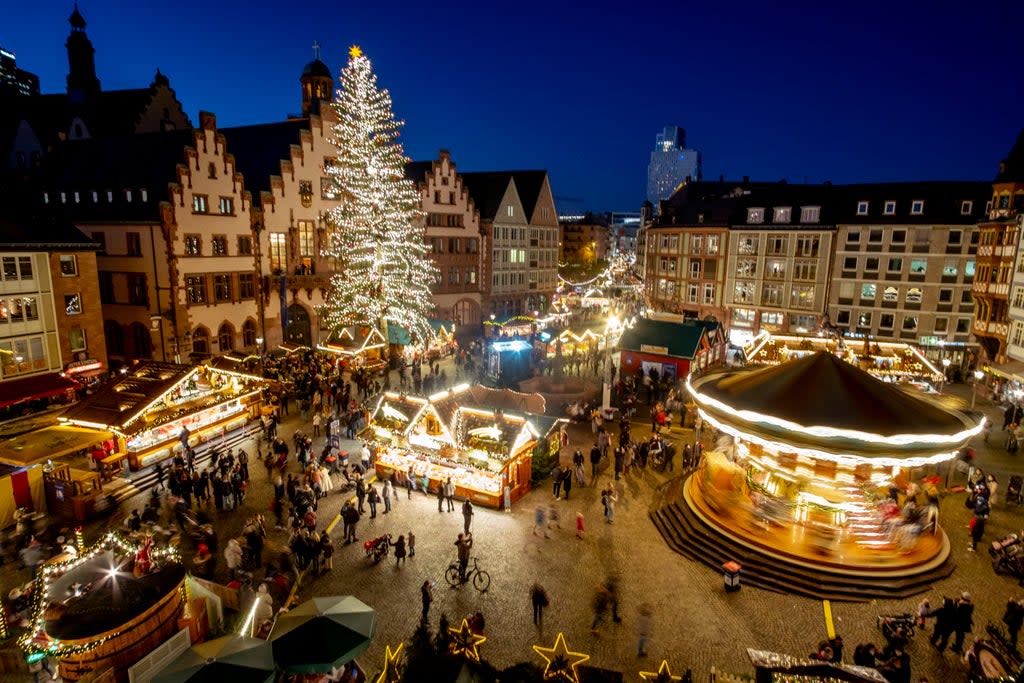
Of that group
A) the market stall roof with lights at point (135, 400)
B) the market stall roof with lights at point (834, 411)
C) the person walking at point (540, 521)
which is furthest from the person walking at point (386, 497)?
the market stall roof with lights at point (834, 411)

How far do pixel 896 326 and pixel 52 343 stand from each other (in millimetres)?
50052

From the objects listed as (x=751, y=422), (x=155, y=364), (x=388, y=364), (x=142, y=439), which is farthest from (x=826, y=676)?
(x=388, y=364)

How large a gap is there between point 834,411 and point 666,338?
18041 millimetres

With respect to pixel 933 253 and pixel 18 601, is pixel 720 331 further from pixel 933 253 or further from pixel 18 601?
pixel 18 601

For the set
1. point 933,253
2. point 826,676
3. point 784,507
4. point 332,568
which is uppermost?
point 933,253

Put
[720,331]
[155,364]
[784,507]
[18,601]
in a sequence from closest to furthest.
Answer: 1. [18,601]
2. [784,507]
3. [155,364]
4. [720,331]

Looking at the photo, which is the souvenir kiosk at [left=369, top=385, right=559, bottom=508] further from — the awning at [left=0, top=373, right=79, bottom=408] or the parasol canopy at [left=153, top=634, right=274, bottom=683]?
the awning at [left=0, top=373, right=79, bottom=408]

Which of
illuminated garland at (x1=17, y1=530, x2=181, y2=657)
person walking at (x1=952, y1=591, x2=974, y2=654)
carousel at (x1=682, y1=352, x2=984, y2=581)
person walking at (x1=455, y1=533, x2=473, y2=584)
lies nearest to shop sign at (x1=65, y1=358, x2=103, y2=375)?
illuminated garland at (x1=17, y1=530, x2=181, y2=657)

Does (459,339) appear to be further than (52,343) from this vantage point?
Yes

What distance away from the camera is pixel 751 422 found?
50.2ft

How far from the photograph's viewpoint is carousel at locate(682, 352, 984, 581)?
46.8 feet

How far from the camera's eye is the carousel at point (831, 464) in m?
14.3

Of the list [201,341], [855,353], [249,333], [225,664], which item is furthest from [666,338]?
[225,664]

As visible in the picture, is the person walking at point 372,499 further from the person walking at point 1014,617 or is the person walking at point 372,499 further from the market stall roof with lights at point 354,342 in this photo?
the market stall roof with lights at point 354,342
